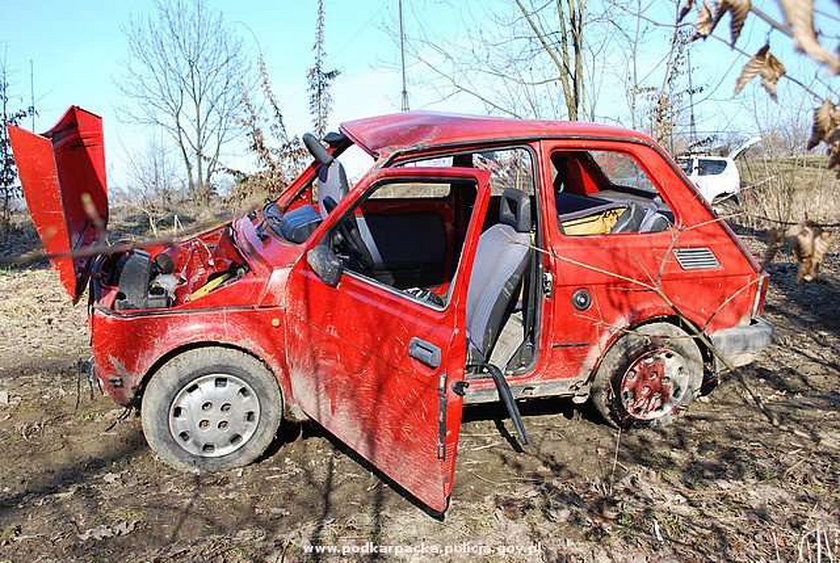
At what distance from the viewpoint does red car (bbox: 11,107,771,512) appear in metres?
3.38

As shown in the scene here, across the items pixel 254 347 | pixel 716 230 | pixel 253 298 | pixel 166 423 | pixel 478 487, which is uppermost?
pixel 716 230

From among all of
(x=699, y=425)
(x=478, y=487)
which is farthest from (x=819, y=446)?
(x=478, y=487)

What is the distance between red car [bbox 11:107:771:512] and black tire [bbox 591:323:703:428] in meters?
0.01

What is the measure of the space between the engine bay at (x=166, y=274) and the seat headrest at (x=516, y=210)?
157 cm

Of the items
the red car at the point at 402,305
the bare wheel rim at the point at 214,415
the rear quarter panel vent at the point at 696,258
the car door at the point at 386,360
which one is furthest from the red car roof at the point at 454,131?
the bare wheel rim at the point at 214,415

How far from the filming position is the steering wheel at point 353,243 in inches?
166

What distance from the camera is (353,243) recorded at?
4.42 metres

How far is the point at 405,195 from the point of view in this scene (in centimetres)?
564

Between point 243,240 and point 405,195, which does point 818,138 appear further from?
point 405,195

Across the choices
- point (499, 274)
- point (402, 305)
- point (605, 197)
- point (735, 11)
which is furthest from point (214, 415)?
point (735, 11)

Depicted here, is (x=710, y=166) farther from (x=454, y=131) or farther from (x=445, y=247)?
(x=454, y=131)

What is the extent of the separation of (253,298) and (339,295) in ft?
1.70

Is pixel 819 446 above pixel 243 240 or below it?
below

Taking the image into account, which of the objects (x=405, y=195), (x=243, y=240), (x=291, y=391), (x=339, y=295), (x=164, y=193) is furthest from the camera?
(x=164, y=193)
